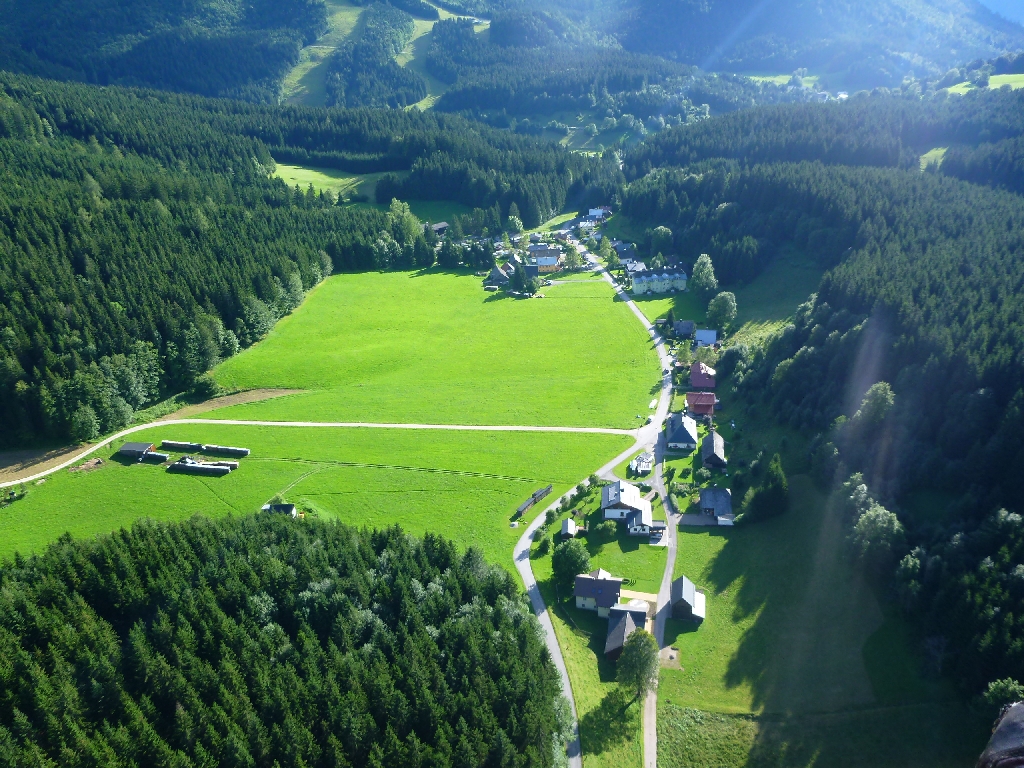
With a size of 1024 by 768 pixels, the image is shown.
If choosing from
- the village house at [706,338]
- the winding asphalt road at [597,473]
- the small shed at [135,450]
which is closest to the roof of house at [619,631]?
the winding asphalt road at [597,473]

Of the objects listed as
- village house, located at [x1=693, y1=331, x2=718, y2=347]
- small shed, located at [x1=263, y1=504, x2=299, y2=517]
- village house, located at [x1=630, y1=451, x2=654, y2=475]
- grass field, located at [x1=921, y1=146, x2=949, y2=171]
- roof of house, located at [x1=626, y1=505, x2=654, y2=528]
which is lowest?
small shed, located at [x1=263, y1=504, x2=299, y2=517]

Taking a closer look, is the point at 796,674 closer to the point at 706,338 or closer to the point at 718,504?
the point at 718,504

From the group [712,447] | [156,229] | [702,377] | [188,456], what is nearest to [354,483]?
[188,456]

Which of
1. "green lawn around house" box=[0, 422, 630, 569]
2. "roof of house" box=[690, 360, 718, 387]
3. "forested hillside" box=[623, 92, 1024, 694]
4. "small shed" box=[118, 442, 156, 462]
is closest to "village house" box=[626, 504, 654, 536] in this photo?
"green lawn around house" box=[0, 422, 630, 569]

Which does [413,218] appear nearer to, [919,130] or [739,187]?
[739,187]

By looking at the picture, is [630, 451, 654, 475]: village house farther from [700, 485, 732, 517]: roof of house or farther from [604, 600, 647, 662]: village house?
[604, 600, 647, 662]: village house

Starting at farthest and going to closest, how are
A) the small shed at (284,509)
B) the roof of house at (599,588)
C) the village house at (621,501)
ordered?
the small shed at (284,509)
the village house at (621,501)
the roof of house at (599,588)

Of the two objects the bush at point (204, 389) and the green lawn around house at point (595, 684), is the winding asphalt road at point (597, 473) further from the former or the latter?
the bush at point (204, 389)
